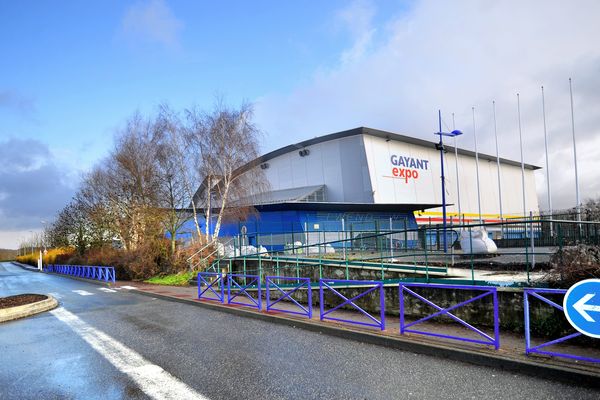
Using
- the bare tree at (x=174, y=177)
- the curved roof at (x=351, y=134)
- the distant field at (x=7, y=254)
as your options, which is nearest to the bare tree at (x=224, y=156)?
the bare tree at (x=174, y=177)

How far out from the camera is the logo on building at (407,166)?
4581cm

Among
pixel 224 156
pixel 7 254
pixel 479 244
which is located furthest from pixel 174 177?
pixel 7 254

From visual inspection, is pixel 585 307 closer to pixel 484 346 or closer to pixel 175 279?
pixel 484 346

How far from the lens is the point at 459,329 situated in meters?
8.72

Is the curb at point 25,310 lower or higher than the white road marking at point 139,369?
lower

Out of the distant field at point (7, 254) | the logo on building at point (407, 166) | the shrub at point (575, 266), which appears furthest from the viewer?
the distant field at point (7, 254)

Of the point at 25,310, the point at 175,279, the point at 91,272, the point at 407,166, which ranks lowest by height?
the point at 91,272

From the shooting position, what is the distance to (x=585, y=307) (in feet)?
19.0

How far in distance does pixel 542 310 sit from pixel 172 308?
10.8 meters

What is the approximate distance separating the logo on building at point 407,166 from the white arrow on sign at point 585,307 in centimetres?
4005

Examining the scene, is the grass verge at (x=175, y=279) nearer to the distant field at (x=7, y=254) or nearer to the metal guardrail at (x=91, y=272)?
the metal guardrail at (x=91, y=272)

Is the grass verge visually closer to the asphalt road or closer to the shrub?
the asphalt road

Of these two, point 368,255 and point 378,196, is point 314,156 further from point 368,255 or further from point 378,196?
point 368,255

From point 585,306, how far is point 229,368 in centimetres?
522
